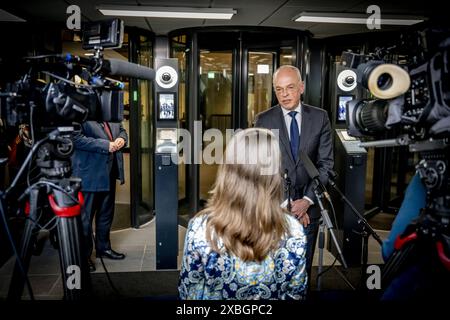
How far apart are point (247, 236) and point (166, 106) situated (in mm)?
1993

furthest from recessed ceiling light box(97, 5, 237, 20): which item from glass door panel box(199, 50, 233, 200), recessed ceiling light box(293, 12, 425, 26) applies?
glass door panel box(199, 50, 233, 200)

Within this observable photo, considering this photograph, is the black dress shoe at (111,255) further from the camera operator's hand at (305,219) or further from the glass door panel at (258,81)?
the glass door panel at (258,81)

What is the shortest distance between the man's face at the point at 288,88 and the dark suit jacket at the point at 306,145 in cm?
8

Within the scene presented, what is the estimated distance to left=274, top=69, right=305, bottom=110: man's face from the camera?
2.42m

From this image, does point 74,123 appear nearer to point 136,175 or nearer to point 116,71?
point 116,71

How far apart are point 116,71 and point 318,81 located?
4.05 meters

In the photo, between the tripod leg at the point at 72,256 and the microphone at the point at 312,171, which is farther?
the microphone at the point at 312,171

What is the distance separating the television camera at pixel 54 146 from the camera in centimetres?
146

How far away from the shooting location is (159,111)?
10.1 ft

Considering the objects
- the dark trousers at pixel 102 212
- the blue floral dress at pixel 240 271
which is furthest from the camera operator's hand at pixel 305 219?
the dark trousers at pixel 102 212

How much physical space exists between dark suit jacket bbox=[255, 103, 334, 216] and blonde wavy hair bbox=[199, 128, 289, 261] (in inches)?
45.0

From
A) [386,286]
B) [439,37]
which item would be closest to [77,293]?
[386,286]

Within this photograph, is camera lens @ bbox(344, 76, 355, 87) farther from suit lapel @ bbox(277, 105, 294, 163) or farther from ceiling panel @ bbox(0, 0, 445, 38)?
suit lapel @ bbox(277, 105, 294, 163)

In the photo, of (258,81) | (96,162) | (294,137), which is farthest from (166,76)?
(258,81)
